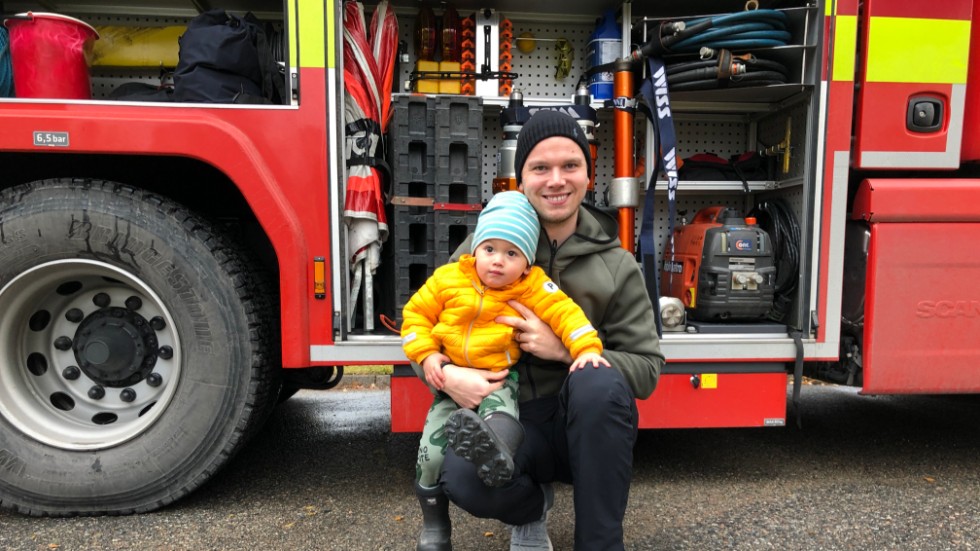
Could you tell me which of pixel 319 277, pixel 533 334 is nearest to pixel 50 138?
pixel 319 277

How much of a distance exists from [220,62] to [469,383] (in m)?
1.64

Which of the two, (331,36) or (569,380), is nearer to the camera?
(569,380)

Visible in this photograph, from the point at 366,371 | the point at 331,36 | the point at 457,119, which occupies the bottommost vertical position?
the point at 366,371

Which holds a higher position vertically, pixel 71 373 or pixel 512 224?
pixel 512 224

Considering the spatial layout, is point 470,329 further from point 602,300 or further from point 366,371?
point 366,371

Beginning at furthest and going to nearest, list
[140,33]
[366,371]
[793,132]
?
[366,371] → [793,132] → [140,33]

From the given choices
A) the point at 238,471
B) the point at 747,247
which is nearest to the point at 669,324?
the point at 747,247

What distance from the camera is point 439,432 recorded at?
6.03ft

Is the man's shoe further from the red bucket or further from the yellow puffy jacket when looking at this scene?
the red bucket

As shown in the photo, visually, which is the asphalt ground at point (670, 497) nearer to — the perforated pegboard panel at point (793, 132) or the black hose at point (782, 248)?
the black hose at point (782, 248)

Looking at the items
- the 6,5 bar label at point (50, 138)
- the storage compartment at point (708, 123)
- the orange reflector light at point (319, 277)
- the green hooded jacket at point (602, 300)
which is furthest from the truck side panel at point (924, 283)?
the 6,5 bar label at point (50, 138)

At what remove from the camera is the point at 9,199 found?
223 cm

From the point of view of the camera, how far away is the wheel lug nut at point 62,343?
2424 mm

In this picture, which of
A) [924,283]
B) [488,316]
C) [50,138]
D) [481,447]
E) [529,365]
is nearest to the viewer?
[481,447]
